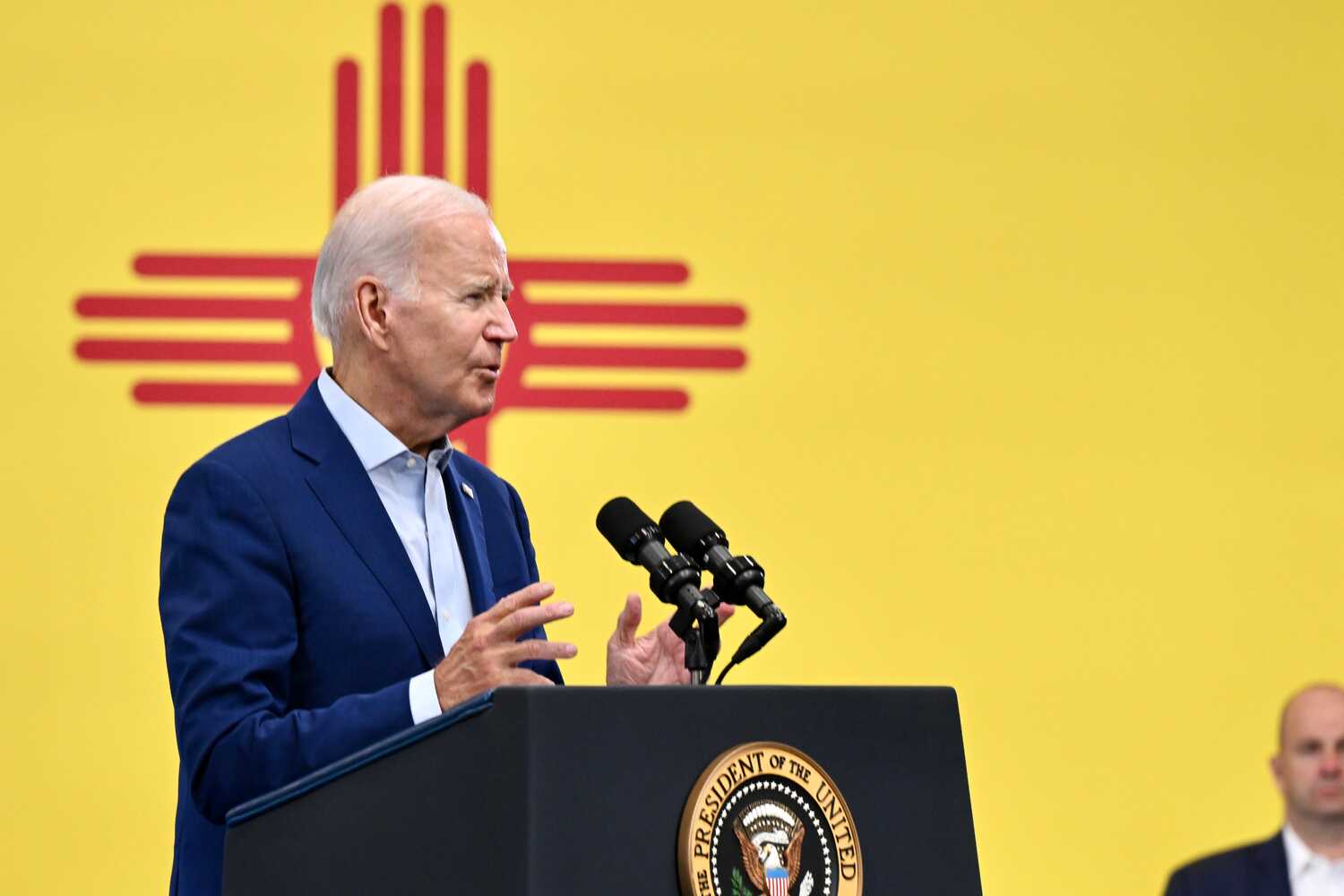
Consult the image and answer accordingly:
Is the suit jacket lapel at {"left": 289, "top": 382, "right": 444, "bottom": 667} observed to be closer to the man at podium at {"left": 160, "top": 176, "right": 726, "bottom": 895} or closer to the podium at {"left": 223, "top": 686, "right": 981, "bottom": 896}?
the man at podium at {"left": 160, "top": 176, "right": 726, "bottom": 895}

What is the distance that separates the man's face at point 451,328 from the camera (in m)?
1.93

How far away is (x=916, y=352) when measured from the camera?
12.2 feet

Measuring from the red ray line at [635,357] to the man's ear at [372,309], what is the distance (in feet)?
5.31

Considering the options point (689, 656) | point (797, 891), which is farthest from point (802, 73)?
point (797, 891)

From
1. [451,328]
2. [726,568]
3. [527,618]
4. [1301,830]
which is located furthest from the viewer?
[1301,830]

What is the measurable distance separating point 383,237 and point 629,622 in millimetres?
513

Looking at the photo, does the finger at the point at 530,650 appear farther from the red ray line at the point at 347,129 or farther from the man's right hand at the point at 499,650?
the red ray line at the point at 347,129

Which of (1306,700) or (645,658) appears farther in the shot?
(1306,700)

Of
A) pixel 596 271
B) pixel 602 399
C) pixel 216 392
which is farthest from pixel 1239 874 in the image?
pixel 216 392

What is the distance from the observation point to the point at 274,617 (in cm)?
170

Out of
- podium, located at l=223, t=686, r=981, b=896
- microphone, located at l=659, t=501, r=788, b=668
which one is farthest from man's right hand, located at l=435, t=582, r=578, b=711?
microphone, located at l=659, t=501, r=788, b=668

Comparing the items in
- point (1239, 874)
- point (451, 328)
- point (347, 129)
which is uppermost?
point (347, 129)

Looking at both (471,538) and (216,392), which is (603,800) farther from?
(216,392)

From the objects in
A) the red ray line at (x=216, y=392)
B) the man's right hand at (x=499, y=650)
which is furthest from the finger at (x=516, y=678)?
the red ray line at (x=216, y=392)
